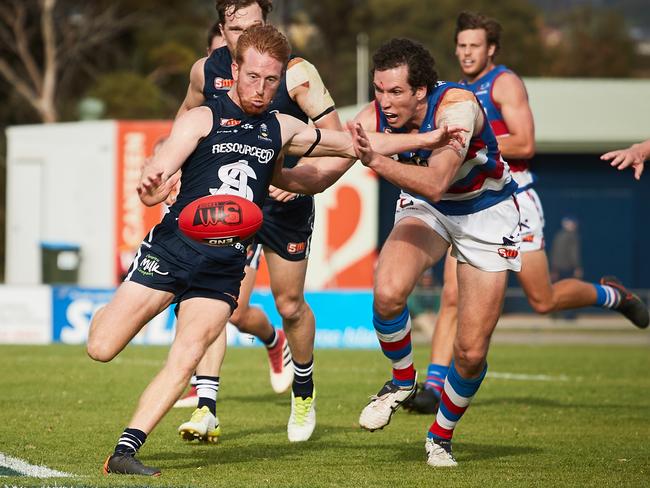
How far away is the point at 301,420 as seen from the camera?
26.1 feet

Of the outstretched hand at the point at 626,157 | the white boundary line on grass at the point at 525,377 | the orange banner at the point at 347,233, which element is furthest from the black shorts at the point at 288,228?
the orange banner at the point at 347,233

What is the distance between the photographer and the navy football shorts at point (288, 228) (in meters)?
8.08

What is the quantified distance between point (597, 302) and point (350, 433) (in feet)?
9.22

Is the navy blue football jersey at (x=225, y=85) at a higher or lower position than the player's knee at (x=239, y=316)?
higher

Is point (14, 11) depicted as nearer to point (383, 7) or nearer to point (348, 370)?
point (383, 7)

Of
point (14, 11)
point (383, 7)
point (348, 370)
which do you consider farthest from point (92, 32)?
point (348, 370)

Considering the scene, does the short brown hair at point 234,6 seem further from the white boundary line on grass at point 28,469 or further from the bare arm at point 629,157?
the white boundary line on grass at point 28,469

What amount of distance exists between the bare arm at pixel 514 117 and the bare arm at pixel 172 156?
343 centimetres

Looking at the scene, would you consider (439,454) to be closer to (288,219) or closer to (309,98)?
(288,219)

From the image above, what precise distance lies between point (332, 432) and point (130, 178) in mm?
17136

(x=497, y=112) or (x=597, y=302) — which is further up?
(x=497, y=112)

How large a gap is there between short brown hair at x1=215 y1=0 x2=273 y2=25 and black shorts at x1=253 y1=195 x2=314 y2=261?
3.89 ft

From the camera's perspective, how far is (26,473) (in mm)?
6242

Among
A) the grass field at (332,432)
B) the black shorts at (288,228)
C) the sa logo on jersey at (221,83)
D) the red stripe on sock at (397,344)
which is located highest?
the sa logo on jersey at (221,83)
